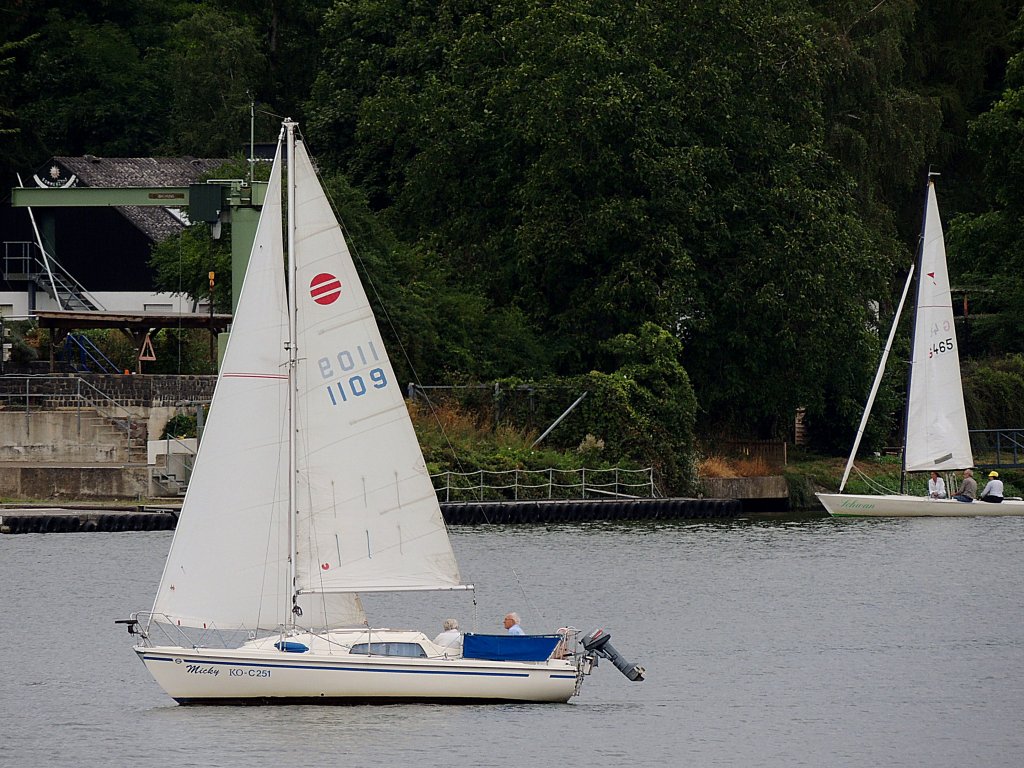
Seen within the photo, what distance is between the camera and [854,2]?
78.6m

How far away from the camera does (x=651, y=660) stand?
35875 millimetres

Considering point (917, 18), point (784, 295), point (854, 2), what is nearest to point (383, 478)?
point (784, 295)

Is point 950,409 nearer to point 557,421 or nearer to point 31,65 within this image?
point 557,421

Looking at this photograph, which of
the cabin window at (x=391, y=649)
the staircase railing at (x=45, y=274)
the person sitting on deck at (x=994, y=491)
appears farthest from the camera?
the staircase railing at (x=45, y=274)

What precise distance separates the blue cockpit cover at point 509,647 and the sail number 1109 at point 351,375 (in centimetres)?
402

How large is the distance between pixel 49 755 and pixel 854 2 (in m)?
58.4

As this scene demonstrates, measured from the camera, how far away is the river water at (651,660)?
28.4m

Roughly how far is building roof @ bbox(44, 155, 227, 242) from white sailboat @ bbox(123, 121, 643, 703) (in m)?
56.4

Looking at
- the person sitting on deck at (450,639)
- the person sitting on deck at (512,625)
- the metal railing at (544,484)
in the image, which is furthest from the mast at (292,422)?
the metal railing at (544,484)

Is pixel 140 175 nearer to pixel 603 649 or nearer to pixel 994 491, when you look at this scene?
pixel 994 491

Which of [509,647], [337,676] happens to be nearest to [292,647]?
[337,676]

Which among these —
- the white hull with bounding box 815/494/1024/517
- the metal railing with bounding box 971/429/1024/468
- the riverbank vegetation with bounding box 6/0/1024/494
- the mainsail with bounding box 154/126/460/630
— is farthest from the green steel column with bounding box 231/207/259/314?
the mainsail with bounding box 154/126/460/630

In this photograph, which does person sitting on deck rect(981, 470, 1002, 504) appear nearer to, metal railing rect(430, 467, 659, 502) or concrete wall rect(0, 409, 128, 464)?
metal railing rect(430, 467, 659, 502)

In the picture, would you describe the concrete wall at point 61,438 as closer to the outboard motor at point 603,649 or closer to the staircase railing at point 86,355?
the staircase railing at point 86,355
